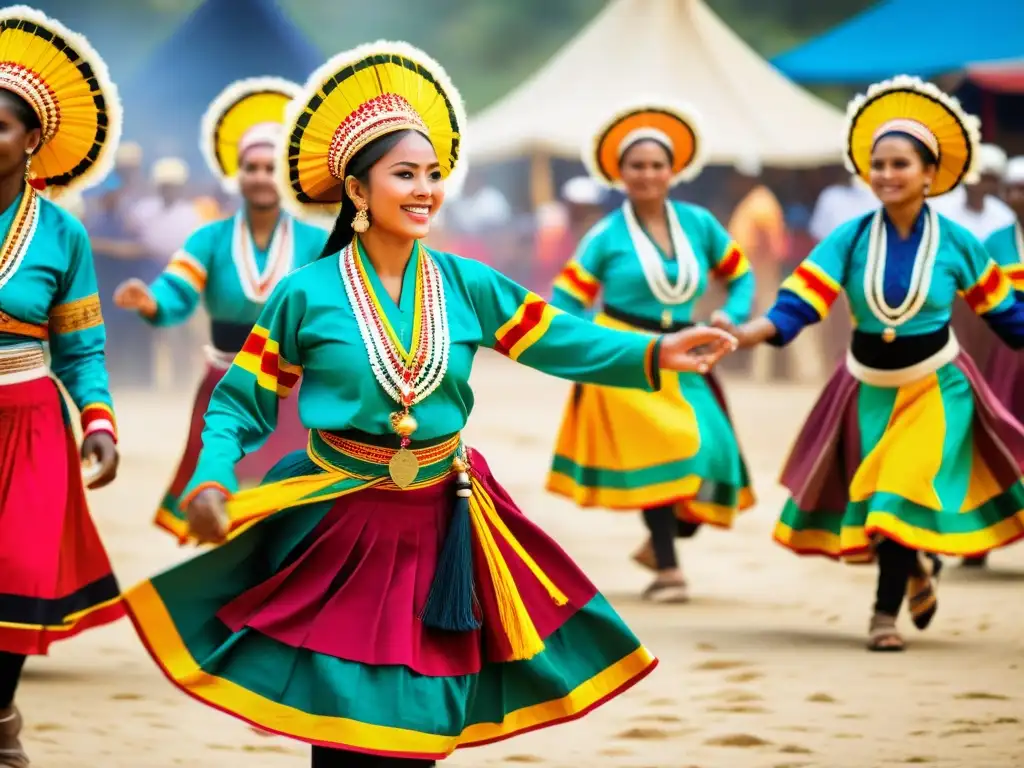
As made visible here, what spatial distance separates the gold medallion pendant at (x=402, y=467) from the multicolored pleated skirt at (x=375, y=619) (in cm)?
3

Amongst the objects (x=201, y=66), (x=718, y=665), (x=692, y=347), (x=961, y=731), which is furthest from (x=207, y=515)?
(x=201, y=66)

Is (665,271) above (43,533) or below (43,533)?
above

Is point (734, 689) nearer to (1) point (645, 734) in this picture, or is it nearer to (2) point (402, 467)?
(1) point (645, 734)

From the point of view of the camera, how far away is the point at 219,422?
13.2ft

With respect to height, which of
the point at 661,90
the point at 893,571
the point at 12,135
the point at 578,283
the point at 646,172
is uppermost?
the point at 661,90

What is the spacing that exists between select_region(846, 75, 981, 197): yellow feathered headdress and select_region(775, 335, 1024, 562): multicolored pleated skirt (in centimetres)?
68

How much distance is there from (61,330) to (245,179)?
273cm

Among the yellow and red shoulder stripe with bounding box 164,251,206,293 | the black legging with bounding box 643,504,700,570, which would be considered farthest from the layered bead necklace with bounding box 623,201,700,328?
the yellow and red shoulder stripe with bounding box 164,251,206,293

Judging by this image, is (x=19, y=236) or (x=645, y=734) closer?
(x=19, y=236)

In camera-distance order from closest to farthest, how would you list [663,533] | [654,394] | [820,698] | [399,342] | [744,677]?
[399,342]
[820,698]
[744,677]
[654,394]
[663,533]

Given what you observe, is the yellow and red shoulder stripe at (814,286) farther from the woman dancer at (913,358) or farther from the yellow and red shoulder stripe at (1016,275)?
the yellow and red shoulder stripe at (1016,275)

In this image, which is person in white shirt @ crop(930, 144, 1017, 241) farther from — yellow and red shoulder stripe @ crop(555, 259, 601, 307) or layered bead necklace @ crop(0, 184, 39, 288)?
layered bead necklace @ crop(0, 184, 39, 288)

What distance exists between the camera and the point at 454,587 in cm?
410

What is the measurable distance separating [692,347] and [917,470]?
2.50m
